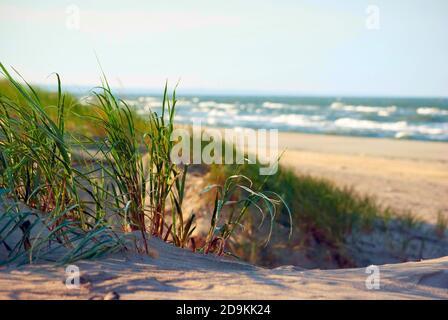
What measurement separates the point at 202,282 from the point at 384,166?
10.8 meters

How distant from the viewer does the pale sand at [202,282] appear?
2.55m

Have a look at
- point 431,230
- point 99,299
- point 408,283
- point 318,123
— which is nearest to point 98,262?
point 99,299

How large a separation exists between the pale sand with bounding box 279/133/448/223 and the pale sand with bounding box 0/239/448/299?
4.13 meters

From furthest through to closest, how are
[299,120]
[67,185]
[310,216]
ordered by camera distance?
[299,120] → [310,216] → [67,185]

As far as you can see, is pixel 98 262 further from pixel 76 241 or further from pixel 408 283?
pixel 408 283

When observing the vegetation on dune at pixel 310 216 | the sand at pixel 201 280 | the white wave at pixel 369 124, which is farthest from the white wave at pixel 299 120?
the sand at pixel 201 280

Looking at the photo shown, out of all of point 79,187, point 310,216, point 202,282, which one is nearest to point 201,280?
point 202,282

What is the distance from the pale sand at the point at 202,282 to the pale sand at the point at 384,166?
413cm

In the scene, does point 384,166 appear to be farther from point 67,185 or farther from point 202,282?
point 202,282

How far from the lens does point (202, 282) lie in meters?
2.71

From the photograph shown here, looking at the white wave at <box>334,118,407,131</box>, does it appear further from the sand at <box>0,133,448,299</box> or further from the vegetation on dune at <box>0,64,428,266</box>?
the sand at <box>0,133,448,299</box>

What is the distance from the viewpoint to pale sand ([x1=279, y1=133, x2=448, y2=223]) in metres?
8.87

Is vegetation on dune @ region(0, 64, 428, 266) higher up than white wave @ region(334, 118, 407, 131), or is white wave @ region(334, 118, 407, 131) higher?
vegetation on dune @ region(0, 64, 428, 266)

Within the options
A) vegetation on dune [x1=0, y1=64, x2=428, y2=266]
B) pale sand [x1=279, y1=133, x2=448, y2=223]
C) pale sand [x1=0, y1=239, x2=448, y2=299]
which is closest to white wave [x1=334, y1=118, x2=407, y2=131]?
pale sand [x1=279, y1=133, x2=448, y2=223]
